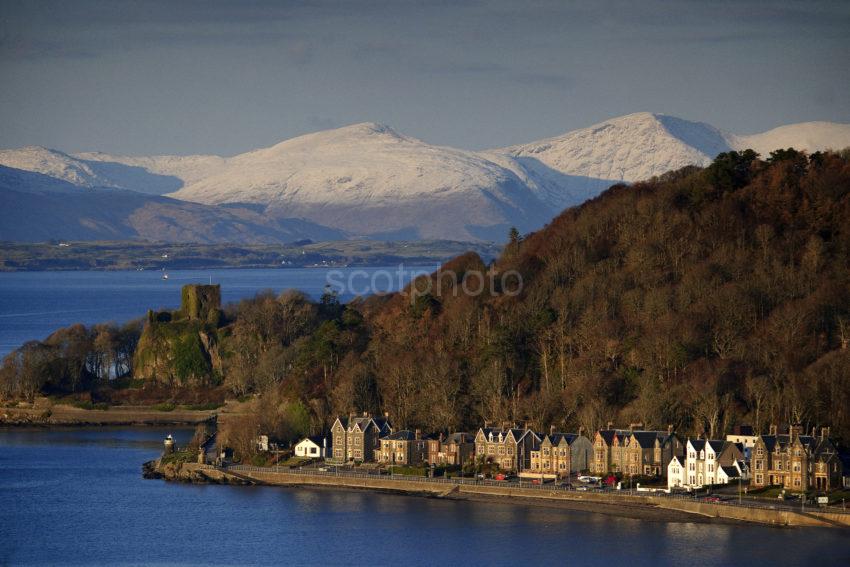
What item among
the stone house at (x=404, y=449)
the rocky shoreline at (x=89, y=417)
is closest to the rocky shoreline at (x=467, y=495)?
the stone house at (x=404, y=449)

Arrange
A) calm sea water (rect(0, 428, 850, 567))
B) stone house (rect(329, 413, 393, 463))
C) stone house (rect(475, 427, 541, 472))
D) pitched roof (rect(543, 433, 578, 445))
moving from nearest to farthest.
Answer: calm sea water (rect(0, 428, 850, 567)) → pitched roof (rect(543, 433, 578, 445)) → stone house (rect(475, 427, 541, 472)) → stone house (rect(329, 413, 393, 463))

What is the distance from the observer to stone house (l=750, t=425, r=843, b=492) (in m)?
59.2

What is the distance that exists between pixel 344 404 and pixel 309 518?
1541 cm

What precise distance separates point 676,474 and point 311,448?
56.1 ft

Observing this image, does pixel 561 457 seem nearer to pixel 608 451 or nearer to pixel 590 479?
pixel 608 451

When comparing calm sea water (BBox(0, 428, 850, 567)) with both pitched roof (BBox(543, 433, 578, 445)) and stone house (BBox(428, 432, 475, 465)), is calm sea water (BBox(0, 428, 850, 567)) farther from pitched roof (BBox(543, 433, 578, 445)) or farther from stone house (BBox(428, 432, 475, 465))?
pitched roof (BBox(543, 433, 578, 445))

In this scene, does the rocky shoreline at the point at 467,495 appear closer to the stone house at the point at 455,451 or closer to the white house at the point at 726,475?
the white house at the point at 726,475

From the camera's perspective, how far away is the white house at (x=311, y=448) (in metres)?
71.7

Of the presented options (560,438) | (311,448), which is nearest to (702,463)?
(560,438)

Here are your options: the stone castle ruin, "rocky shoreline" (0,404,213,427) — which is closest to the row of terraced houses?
"rocky shoreline" (0,404,213,427)

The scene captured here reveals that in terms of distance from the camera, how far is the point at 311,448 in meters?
71.9

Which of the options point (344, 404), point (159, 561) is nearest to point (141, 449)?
point (344, 404)

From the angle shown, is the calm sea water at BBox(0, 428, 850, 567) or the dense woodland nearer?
the calm sea water at BBox(0, 428, 850, 567)

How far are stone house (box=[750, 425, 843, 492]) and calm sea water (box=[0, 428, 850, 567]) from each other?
4538mm
